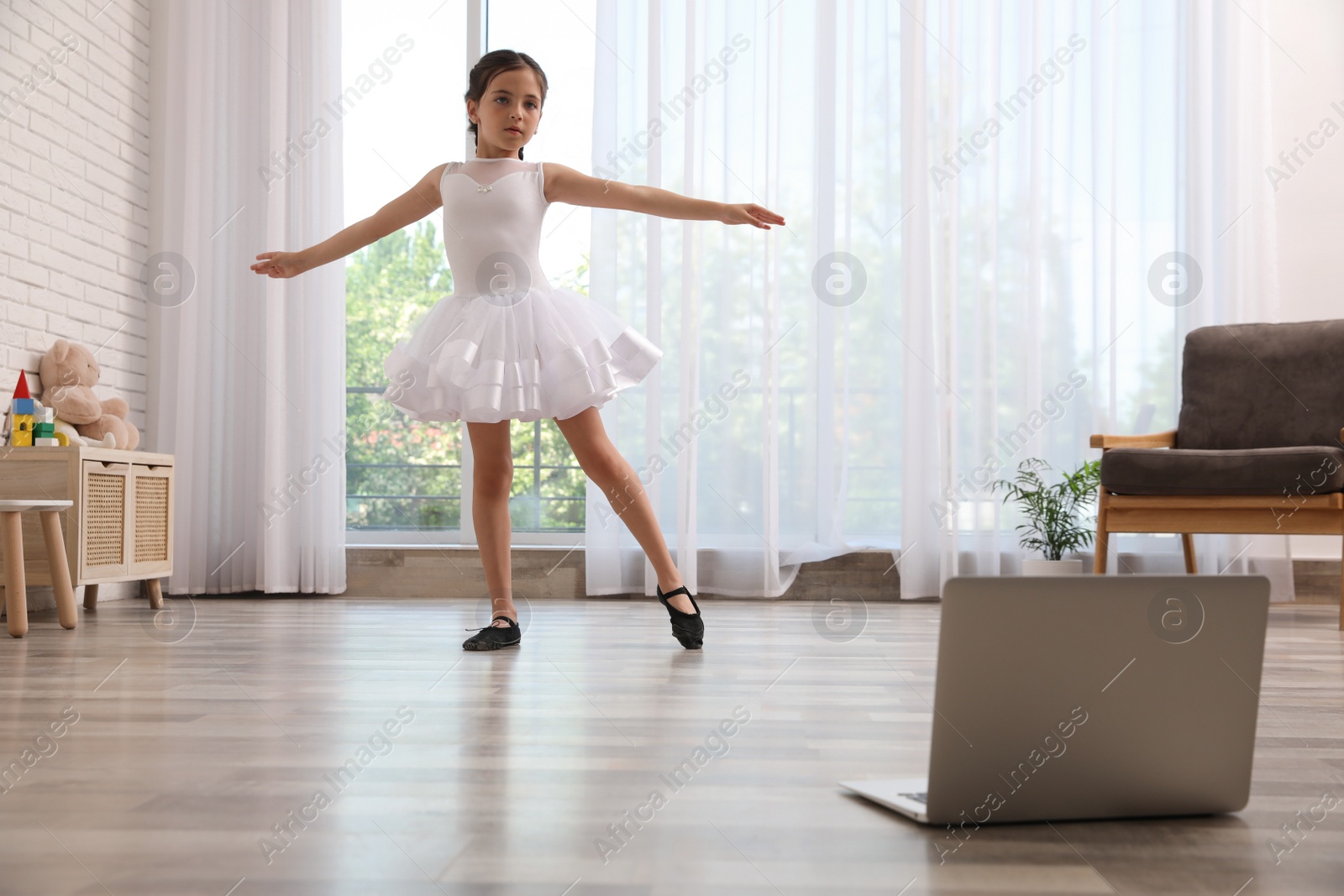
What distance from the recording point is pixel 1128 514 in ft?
10.2

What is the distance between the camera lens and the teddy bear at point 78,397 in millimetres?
3215

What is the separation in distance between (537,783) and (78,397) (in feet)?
8.84

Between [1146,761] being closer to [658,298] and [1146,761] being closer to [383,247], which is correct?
[658,298]

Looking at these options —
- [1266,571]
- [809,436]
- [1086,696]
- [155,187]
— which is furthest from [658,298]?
[1086,696]

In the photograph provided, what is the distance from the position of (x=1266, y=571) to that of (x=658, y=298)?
2190 mm

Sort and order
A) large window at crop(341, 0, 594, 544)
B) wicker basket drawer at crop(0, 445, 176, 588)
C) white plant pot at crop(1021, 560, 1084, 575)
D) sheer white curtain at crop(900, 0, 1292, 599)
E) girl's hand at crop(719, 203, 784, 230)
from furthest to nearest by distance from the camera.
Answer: large window at crop(341, 0, 594, 544) < sheer white curtain at crop(900, 0, 1292, 599) < white plant pot at crop(1021, 560, 1084, 575) < wicker basket drawer at crop(0, 445, 176, 588) < girl's hand at crop(719, 203, 784, 230)

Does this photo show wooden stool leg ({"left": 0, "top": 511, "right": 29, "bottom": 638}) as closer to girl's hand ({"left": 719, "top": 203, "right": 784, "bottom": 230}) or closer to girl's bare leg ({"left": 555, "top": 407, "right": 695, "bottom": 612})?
girl's bare leg ({"left": 555, "top": 407, "right": 695, "bottom": 612})

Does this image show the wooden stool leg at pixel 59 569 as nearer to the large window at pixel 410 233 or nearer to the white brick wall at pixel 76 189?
the white brick wall at pixel 76 189

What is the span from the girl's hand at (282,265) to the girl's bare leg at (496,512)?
0.51m

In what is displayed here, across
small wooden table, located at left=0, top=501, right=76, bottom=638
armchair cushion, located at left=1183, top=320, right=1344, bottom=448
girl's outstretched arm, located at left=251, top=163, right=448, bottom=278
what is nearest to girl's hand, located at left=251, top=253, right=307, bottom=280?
girl's outstretched arm, located at left=251, top=163, right=448, bottom=278

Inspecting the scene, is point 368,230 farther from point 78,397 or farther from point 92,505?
point 78,397

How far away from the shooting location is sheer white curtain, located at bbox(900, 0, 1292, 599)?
3.70 metres

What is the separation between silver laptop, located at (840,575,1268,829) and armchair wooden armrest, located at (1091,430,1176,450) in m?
2.33

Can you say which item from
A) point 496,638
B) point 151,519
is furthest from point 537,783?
point 151,519
